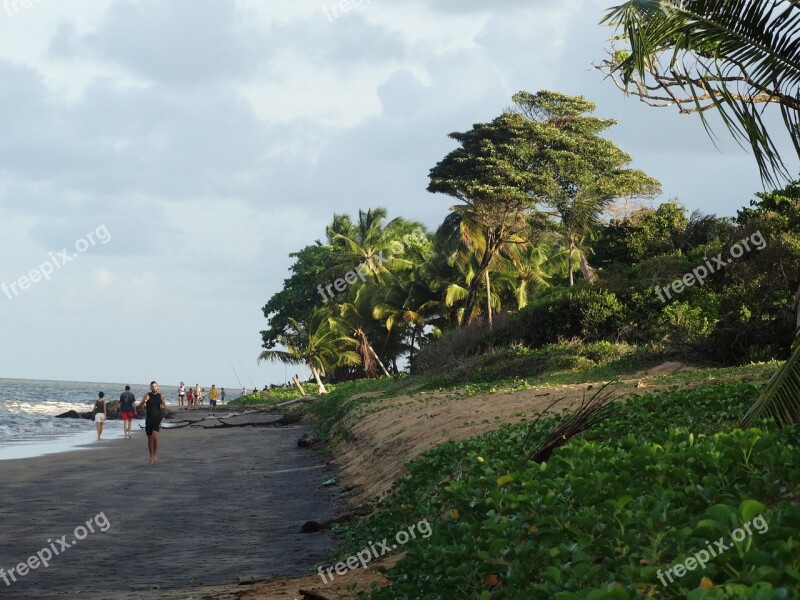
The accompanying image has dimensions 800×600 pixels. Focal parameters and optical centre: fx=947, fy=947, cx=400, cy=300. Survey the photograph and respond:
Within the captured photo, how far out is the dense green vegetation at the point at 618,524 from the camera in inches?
179

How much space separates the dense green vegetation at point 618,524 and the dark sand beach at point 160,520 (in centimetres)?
280

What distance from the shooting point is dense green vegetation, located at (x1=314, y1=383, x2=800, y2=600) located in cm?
454

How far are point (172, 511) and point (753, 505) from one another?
38.4 ft

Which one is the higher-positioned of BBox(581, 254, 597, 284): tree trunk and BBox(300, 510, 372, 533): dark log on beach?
BBox(581, 254, 597, 284): tree trunk

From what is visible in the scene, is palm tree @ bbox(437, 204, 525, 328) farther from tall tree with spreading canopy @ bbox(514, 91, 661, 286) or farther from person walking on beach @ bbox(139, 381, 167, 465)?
person walking on beach @ bbox(139, 381, 167, 465)

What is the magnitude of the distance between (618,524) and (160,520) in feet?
31.1

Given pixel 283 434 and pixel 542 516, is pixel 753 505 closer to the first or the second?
pixel 542 516

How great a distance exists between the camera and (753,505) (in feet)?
14.7

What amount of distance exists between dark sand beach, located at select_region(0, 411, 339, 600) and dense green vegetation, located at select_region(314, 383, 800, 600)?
2.80m

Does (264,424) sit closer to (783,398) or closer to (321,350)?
(321,350)

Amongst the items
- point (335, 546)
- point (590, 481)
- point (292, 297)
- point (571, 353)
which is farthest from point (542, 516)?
point (292, 297)

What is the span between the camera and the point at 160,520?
1384cm

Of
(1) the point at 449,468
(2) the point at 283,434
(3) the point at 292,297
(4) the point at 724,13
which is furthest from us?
(3) the point at 292,297

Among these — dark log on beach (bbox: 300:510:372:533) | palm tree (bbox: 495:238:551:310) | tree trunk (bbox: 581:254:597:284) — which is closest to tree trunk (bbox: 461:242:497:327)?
palm tree (bbox: 495:238:551:310)
